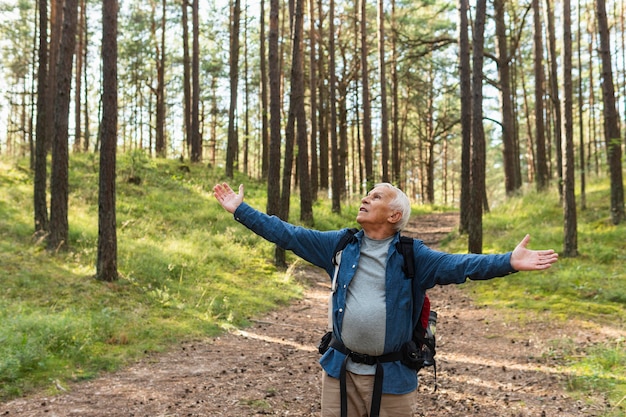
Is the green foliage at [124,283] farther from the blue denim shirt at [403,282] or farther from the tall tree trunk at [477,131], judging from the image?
the tall tree trunk at [477,131]

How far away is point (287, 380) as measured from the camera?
21.1 ft

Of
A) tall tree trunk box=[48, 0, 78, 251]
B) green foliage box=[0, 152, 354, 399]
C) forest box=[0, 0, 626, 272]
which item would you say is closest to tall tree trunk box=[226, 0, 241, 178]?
forest box=[0, 0, 626, 272]

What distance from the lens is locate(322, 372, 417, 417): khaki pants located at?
9.43ft

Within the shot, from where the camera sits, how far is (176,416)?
509 cm

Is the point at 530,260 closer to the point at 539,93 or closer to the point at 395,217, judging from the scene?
the point at 395,217

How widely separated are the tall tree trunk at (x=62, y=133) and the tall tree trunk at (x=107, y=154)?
1624 mm

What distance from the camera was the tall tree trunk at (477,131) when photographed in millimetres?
12953

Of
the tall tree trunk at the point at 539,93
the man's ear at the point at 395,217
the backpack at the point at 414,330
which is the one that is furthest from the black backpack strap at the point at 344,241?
the tall tree trunk at the point at 539,93

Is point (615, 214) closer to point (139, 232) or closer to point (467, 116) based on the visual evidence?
point (467, 116)

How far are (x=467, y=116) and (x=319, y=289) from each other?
7.72 metres

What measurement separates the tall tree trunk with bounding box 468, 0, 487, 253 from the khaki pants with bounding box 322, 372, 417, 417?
1099 centimetres

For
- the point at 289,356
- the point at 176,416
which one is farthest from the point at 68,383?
the point at 289,356

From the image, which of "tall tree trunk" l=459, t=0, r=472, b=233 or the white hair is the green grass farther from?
the white hair

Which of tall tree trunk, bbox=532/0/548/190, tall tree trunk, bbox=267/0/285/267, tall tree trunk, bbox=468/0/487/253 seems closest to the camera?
tall tree trunk, bbox=468/0/487/253
